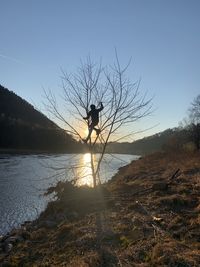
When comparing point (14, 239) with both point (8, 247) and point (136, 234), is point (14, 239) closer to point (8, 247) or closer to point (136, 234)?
point (8, 247)

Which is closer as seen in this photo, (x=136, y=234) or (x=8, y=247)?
(x=136, y=234)

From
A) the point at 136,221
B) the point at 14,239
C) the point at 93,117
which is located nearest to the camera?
the point at 136,221

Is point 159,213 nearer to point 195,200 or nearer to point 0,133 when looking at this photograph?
point 195,200

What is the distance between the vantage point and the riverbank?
27.0 feet

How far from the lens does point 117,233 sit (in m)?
10.5

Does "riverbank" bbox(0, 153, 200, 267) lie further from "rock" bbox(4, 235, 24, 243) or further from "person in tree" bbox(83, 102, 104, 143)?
"person in tree" bbox(83, 102, 104, 143)

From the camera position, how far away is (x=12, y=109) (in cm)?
17725

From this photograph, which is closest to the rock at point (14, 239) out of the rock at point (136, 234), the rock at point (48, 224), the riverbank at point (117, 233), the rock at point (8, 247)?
the riverbank at point (117, 233)

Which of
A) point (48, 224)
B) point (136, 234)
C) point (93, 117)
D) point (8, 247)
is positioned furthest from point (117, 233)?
point (93, 117)

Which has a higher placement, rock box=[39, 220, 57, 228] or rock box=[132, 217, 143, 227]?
rock box=[132, 217, 143, 227]

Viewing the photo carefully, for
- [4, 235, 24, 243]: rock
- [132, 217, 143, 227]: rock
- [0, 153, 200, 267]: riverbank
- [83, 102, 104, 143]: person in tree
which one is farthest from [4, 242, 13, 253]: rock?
[83, 102, 104, 143]: person in tree

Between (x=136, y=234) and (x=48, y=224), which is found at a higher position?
(x=136, y=234)

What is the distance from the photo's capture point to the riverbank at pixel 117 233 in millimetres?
8227

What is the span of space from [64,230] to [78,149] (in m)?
120
